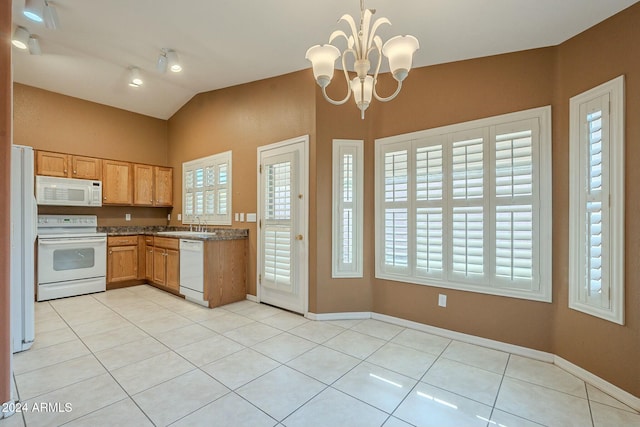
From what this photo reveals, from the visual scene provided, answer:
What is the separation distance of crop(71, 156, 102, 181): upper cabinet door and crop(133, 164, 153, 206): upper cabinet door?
52 centimetres

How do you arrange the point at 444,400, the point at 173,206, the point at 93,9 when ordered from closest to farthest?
1. the point at 444,400
2. the point at 93,9
3. the point at 173,206

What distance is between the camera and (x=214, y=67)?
3646 millimetres

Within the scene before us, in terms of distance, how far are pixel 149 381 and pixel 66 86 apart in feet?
15.4

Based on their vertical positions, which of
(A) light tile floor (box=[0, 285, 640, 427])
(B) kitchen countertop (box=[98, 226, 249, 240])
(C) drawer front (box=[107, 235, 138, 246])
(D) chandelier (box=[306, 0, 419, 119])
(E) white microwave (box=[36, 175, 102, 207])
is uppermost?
(D) chandelier (box=[306, 0, 419, 119])

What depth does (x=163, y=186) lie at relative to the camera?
5375 mm

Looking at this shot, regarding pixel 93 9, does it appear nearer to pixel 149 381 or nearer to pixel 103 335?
pixel 103 335

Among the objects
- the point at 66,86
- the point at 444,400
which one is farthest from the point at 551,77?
the point at 66,86

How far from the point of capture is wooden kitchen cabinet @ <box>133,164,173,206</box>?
16.5 ft

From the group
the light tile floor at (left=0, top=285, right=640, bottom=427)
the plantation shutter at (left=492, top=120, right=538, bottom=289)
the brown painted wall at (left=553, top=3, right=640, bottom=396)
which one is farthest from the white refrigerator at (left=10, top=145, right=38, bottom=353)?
the brown painted wall at (left=553, top=3, right=640, bottom=396)

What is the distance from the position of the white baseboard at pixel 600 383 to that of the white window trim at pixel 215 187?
13.2ft

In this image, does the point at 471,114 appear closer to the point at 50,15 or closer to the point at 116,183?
the point at 50,15

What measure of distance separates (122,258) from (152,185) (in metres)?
1.40

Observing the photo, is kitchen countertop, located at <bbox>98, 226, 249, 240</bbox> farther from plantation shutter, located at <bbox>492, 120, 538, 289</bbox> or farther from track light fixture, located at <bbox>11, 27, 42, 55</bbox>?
plantation shutter, located at <bbox>492, 120, 538, 289</bbox>

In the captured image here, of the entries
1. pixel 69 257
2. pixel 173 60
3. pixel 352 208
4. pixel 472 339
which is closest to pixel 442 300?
pixel 472 339
